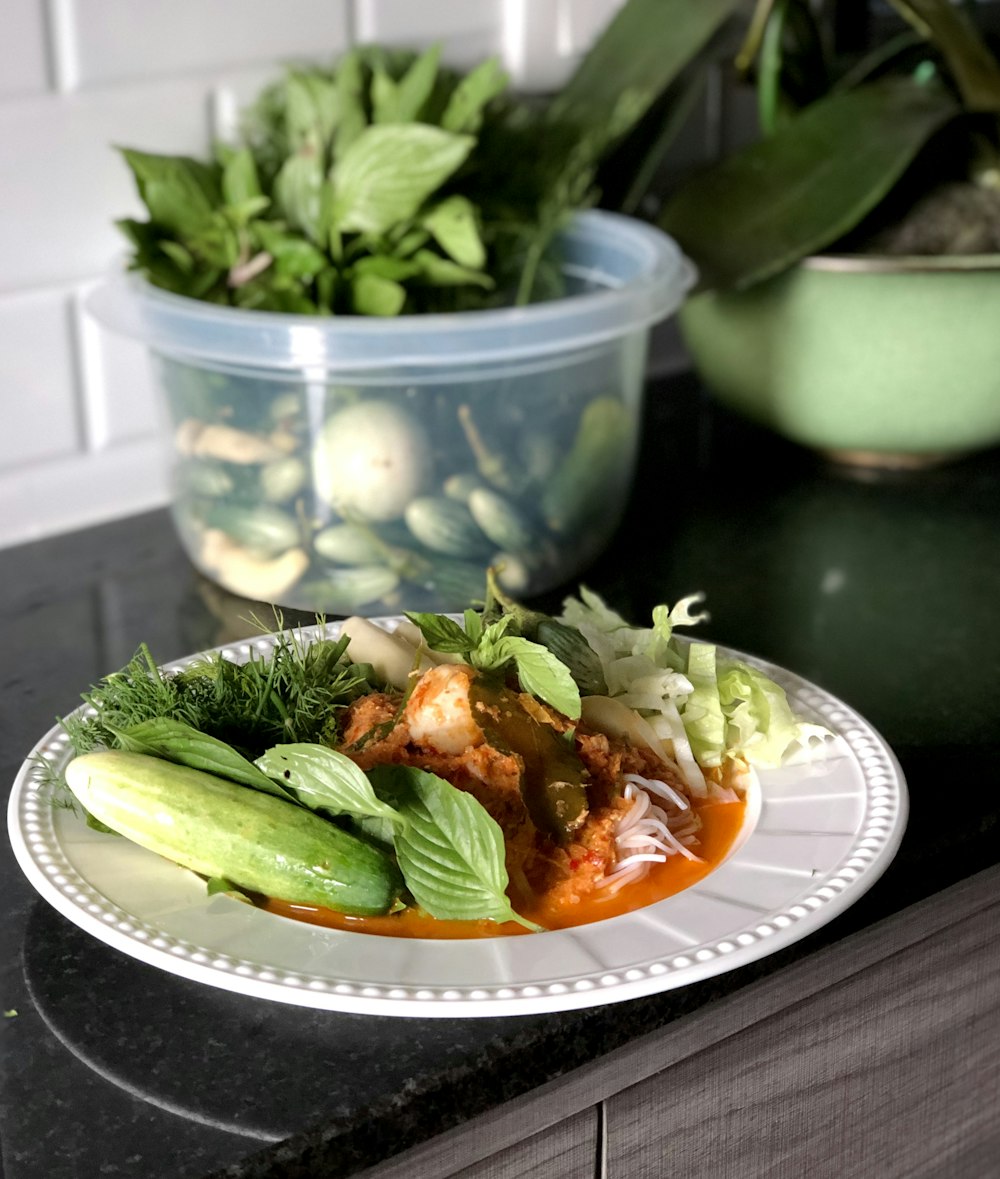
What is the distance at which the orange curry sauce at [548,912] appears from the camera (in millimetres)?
664

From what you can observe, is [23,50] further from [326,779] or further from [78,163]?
[326,779]

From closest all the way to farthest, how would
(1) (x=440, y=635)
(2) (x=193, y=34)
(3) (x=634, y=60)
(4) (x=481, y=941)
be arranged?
1. (4) (x=481, y=941)
2. (1) (x=440, y=635)
3. (2) (x=193, y=34)
4. (3) (x=634, y=60)

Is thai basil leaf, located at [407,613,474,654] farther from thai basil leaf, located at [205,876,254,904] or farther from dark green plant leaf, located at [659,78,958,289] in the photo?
dark green plant leaf, located at [659,78,958,289]

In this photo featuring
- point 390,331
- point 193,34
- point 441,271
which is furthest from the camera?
point 193,34

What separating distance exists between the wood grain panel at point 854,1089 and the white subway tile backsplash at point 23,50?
2.55ft

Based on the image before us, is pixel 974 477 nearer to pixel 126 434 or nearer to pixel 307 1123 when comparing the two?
pixel 126 434

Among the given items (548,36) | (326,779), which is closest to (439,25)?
(548,36)

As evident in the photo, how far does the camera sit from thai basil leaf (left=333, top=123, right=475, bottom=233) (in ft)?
3.22

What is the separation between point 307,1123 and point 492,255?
69 cm

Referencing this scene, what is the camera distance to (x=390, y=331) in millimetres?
911

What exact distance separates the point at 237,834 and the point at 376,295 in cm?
45

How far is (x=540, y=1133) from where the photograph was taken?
665 millimetres

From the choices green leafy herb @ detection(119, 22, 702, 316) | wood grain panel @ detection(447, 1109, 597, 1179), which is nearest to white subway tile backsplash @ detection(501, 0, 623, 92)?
green leafy herb @ detection(119, 22, 702, 316)

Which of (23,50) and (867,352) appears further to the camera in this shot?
(867,352)
